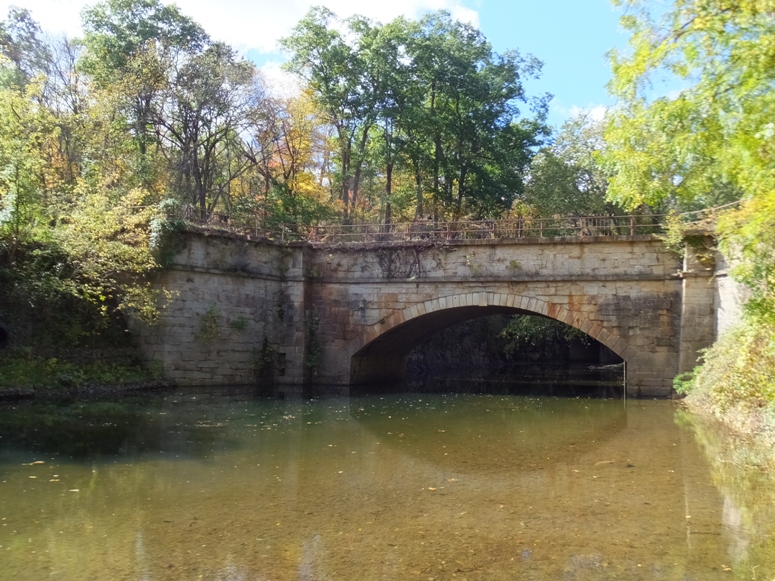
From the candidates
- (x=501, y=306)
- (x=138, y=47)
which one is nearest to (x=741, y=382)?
(x=501, y=306)

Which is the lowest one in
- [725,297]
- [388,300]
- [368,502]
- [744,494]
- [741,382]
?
[368,502]

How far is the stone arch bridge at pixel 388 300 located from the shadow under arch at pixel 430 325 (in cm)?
3

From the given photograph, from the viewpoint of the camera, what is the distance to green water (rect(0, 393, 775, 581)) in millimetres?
4234

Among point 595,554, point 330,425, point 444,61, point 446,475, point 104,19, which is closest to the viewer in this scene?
point 595,554

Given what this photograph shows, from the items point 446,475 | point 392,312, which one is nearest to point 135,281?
point 392,312

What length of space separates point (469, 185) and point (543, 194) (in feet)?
9.09

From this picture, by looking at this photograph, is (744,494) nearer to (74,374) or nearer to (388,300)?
(388,300)

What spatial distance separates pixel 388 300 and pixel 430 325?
245 cm

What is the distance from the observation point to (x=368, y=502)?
19.1ft

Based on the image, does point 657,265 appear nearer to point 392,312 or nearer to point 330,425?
point 392,312

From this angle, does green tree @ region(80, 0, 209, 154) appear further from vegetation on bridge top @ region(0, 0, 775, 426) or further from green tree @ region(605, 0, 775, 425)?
green tree @ region(605, 0, 775, 425)

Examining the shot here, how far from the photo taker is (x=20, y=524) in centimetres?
496

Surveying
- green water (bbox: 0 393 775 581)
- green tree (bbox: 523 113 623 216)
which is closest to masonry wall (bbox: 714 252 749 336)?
green water (bbox: 0 393 775 581)

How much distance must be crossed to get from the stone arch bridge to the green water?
4463 mm
